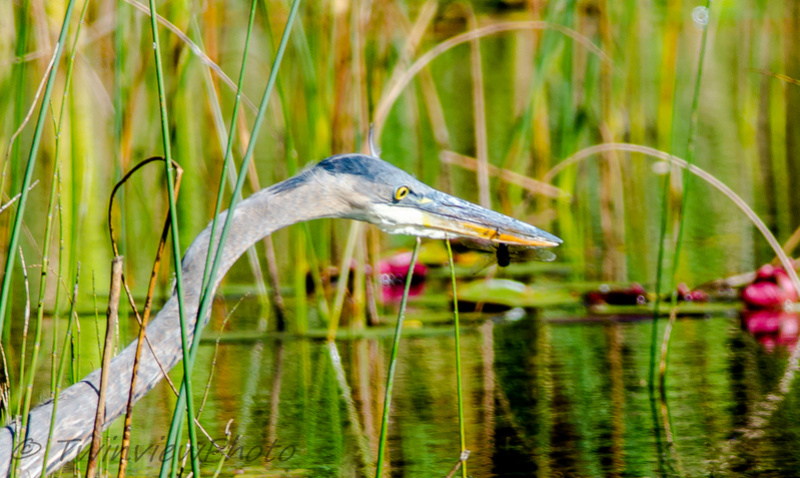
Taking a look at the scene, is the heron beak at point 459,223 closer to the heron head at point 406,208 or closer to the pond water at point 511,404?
the heron head at point 406,208

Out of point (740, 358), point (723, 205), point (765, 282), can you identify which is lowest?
point (740, 358)

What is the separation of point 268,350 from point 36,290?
1.45m

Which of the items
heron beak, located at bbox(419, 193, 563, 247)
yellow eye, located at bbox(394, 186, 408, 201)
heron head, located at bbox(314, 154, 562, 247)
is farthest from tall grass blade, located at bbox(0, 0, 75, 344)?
heron beak, located at bbox(419, 193, 563, 247)

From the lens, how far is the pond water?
2.52 m

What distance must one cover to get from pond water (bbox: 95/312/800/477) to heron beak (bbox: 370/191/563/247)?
1.77ft

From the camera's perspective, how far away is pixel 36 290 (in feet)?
15.0

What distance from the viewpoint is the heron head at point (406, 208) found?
101 inches

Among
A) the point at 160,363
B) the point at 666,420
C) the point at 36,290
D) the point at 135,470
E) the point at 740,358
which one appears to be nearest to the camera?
the point at 160,363

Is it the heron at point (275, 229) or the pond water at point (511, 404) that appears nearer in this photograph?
the heron at point (275, 229)

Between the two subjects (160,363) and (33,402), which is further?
(33,402)

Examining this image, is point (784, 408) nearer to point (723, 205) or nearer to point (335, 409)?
point (335, 409)

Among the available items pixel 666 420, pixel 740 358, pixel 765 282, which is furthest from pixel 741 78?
pixel 666 420

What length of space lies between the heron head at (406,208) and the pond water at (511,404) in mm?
549

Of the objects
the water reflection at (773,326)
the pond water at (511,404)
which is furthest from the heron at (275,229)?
the water reflection at (773,326)
